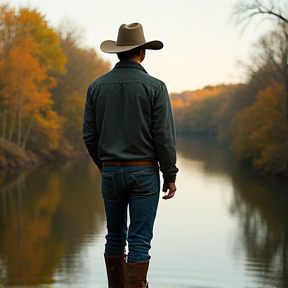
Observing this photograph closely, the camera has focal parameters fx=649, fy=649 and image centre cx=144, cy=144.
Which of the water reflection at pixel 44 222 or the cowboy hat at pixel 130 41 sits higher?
the cowboy hat at pixel 130 41

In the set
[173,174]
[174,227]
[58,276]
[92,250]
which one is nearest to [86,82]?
[174,227]

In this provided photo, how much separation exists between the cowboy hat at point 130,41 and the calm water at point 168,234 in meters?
2.92

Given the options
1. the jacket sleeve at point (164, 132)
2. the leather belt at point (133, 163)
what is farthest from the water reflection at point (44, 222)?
the jacket sleeve at point (164, 132)

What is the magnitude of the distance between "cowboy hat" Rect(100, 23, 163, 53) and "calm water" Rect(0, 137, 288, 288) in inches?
115

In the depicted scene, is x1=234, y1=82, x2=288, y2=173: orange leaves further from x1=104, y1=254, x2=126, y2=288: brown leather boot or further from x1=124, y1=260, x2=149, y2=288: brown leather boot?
x1=124, y1=260, x2=149, y2=288: brown leather boot

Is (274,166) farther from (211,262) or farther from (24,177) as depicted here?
(211,262)

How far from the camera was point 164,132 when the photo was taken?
362cm

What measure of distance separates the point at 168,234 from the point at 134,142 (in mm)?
9864

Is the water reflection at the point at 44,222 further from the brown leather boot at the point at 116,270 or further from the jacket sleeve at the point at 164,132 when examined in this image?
the jacket sleeve at the point at 164,132

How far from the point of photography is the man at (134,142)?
3.63 meters

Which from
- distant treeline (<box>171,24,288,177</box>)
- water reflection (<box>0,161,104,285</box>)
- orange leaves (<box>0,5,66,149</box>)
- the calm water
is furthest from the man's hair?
orange leaves (<box>0,5,66,149</box>)

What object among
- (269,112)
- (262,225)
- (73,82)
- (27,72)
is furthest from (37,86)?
(262,225)

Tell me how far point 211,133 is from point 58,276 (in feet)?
317

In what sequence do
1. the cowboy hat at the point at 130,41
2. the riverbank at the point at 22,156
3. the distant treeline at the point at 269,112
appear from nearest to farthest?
the cowboy hat at the point at 130,41
the distant treeline at the point at 269,112
the riverbank at the point at 22,156
